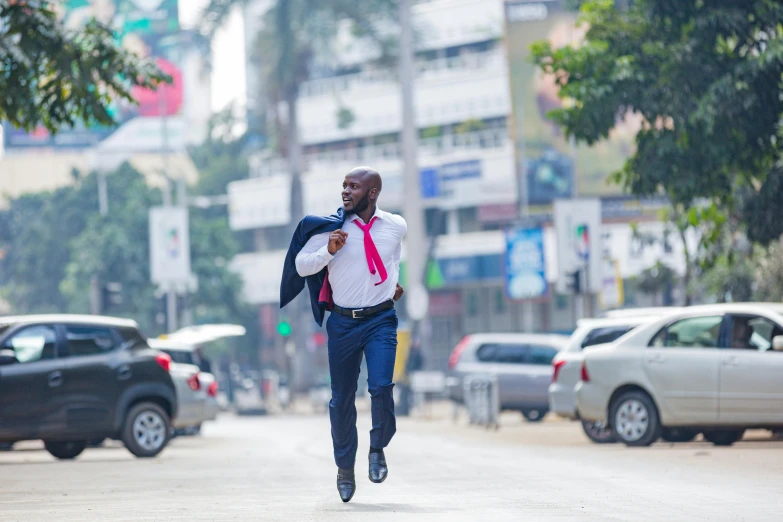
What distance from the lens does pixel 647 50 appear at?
21594 mm

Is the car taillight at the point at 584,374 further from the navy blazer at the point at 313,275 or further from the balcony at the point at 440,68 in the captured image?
the balcony at the point at 440,68

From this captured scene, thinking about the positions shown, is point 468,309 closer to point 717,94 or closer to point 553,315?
point 553,315

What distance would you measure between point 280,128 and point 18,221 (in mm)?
25570

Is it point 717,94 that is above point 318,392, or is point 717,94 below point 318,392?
above

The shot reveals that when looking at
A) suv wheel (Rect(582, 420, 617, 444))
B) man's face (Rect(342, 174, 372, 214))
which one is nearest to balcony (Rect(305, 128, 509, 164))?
suv wheel (Rect(582, 420, 617, 444))

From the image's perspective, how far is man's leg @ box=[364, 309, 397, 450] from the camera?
10.3m

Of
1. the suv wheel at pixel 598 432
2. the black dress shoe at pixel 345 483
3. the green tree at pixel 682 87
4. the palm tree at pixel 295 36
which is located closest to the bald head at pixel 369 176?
the black dress shoe at pixel 345 483

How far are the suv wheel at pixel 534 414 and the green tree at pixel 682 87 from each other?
11431 millimetres

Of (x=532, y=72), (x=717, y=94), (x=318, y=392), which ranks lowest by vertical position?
(x=318, y=392)

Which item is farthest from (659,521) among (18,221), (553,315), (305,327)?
(18,221)

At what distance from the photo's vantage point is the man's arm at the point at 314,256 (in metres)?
10.3

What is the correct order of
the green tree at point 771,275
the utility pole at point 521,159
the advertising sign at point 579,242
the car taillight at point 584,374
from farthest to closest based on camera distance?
the utility pole at point 521,159 < the advertising sign at point 579,242 < the green tree at point 771,275 < the car taillight at point 584,374

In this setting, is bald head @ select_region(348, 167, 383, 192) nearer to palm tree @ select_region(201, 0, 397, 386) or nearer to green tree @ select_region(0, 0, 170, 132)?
green tree @ select_region(0, 0, 170, 132)

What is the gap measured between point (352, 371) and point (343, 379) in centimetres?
9
